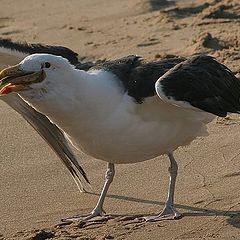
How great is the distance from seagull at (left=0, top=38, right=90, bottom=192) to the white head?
987 millimetres

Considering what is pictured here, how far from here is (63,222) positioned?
7.86 m

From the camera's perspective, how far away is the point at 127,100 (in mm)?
7617

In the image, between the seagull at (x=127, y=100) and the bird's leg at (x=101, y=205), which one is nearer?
the seagull at (x=127, y=100)

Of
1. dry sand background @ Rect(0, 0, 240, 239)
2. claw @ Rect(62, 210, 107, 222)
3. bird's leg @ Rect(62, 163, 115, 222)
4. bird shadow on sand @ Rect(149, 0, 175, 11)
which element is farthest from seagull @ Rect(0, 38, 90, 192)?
bird shadow on sand @ Rect(149, 0, 175, 11)

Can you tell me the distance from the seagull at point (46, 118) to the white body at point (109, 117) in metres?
0.79

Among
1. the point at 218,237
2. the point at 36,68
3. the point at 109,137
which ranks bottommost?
the point at 218,237

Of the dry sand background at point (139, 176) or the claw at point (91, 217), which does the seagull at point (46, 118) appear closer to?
the dry sand background at point (139, 176)

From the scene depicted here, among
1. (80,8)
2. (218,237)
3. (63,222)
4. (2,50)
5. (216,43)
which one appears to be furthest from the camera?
(80,8)

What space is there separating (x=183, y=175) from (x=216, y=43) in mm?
3793

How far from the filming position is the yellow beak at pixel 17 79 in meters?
7.09

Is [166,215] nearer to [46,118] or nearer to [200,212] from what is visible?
[200,212]

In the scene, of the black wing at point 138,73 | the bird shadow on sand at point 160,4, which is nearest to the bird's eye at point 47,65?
the black wing at point 138,73

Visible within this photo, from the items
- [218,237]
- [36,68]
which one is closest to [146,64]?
[36,68]

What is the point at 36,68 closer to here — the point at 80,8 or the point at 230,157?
the point at 230,157
